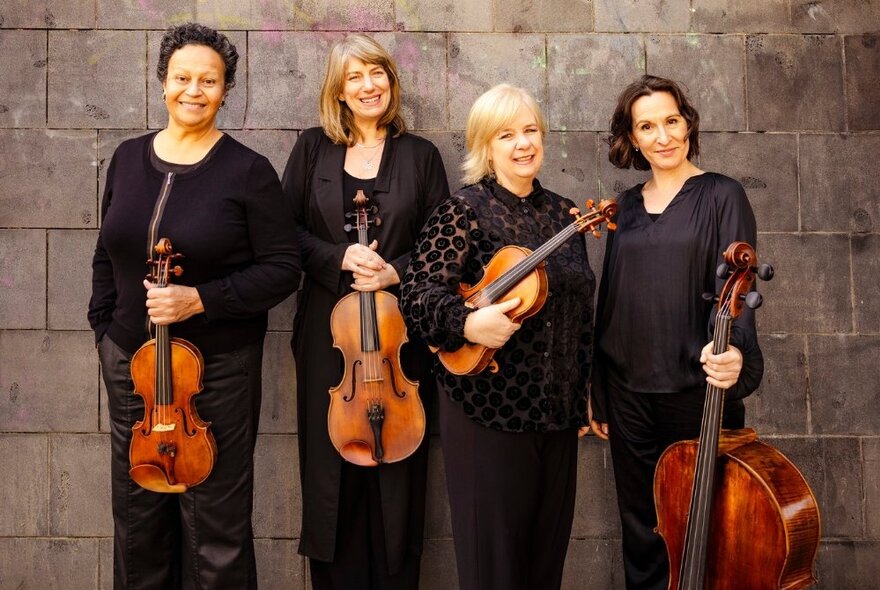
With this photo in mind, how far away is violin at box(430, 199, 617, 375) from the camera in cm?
193

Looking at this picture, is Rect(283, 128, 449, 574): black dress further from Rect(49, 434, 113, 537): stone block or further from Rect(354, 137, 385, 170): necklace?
Rect(49, 434, 113, 537): stone block

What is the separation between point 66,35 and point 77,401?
1.42 m

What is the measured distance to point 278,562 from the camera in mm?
3164

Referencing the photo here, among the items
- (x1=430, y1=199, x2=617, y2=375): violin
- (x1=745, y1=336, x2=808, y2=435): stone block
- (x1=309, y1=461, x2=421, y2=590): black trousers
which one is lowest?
(x1=309, y1=461, x2=421, y2=590): black trousers

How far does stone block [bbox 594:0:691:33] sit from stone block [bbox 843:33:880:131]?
0.67m

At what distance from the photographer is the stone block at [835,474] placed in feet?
10.4

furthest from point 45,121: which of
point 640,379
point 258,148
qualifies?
point 640,379

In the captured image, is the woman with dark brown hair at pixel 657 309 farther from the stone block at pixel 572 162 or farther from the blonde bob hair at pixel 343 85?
the blonde bob hair at pixel 343 85

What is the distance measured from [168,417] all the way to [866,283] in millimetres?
2653

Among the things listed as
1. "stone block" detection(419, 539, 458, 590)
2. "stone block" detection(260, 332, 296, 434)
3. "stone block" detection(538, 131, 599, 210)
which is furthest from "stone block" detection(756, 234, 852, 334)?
"stone block" detection(260, 332, 296, 434)

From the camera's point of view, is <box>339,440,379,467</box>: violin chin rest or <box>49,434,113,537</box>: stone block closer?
<box>339,440,379,467</box>: violin chin rest

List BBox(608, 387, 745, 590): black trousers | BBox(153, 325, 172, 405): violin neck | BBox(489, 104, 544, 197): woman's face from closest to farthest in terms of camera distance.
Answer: BBox(153, 325, 172, 405): violin neck < BBox(489, 104, 544, 197): woman's face < BBox(608, 387, 745, 590): black trousers

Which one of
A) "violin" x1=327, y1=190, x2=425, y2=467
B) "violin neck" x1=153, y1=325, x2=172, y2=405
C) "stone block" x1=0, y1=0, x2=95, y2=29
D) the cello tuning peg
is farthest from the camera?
"stone block" x1=0, y1=0, x2=95, y2=29

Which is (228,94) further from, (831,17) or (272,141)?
(831,17)
